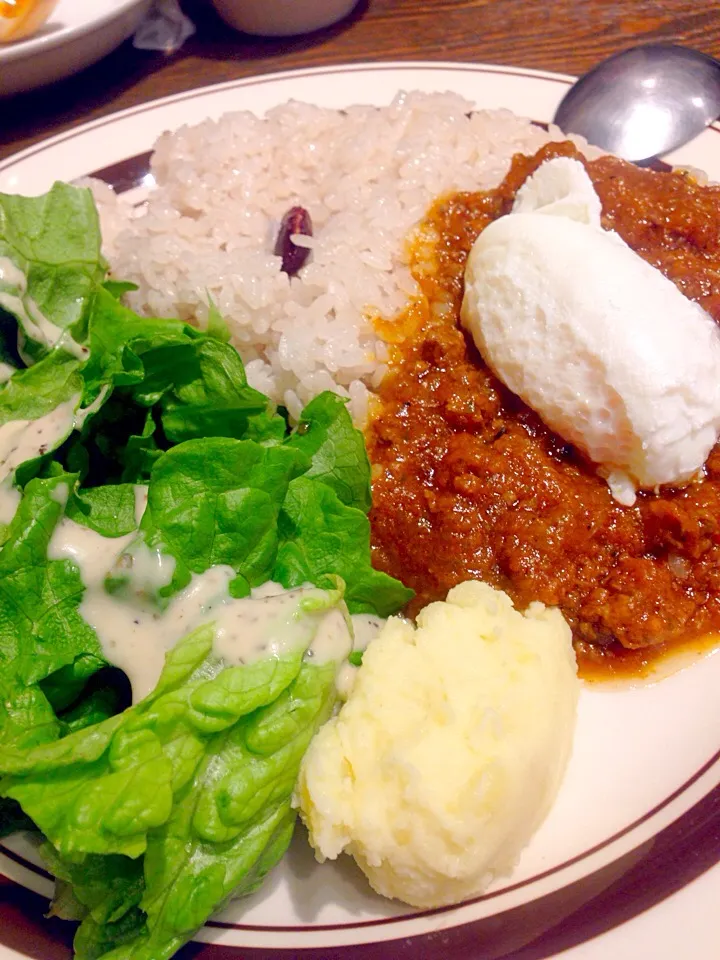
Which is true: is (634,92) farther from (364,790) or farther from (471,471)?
(364,790)

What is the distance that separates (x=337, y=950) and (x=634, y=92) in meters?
3.35

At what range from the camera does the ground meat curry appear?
2.05 meters

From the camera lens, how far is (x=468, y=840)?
60.3 inches

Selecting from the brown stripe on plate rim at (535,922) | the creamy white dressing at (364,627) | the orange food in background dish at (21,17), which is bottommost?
the brown stripe on plate rim at (535,922)

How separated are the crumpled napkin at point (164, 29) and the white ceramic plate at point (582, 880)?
4.17 m

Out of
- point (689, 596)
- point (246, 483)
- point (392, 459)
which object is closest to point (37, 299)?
point (246, 483)

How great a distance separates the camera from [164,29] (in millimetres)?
4402

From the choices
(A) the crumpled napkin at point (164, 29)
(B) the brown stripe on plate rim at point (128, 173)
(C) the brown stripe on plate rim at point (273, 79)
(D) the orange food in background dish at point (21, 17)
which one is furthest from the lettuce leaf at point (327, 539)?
(A) the crumpled napkin at point (164, 29)

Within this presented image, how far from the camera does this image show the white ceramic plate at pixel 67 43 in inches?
139

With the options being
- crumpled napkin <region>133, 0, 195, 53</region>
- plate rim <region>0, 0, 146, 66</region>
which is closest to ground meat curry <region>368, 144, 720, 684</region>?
plate rim <region>0, 0, 146, 66</region>

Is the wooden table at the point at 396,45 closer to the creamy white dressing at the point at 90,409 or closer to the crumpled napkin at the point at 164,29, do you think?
the crumpled napkin at the point at 164,29

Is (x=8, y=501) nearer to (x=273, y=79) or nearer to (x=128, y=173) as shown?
(x=128, y=173)

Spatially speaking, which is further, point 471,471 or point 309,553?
point 471,471

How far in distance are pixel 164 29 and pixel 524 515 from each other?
391 cm
